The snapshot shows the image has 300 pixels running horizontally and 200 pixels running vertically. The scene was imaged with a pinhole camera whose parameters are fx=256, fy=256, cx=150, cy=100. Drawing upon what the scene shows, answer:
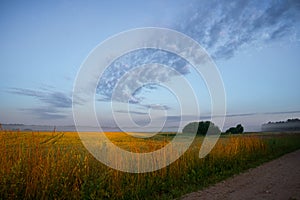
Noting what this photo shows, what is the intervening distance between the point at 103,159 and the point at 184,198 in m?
2.80

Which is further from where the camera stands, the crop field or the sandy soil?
the sandy soil

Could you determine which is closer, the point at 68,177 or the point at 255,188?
the point at 68,177

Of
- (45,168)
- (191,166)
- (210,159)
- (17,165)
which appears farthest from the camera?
(210,159)

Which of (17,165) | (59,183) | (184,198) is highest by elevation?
(17,165)

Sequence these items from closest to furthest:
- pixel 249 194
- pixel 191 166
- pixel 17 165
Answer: pixel 17 165 → pixel 249 194 → pixel 191 166

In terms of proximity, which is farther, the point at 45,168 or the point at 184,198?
the point at 184,198

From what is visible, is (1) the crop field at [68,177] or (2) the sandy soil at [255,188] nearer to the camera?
(1) the crop field at [68,177]

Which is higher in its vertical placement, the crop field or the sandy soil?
the crop field

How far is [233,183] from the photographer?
8.94m

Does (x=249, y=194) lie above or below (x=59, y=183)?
below

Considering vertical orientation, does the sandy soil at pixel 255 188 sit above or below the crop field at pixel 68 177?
below

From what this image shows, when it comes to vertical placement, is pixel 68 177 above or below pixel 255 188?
above

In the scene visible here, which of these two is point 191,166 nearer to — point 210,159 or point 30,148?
point 210,159

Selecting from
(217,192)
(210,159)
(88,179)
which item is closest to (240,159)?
(210,159)
